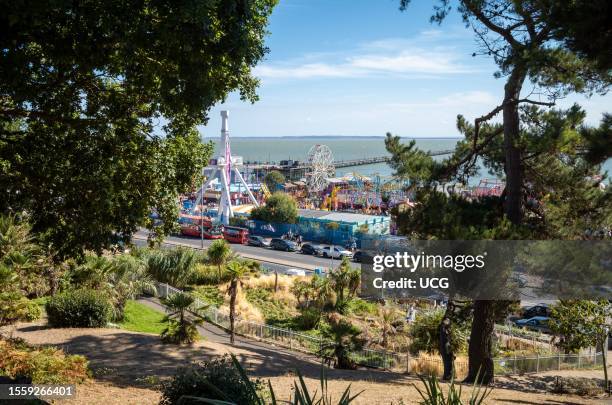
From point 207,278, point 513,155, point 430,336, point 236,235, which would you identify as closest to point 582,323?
point 430,336

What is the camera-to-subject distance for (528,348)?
19.3 meters

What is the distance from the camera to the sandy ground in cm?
883

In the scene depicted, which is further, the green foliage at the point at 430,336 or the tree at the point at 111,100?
the green foliage at the point at 430,336

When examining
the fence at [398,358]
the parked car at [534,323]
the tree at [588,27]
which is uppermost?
the tree at [588,27]

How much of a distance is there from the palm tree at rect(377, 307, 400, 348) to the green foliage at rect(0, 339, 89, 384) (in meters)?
11.9

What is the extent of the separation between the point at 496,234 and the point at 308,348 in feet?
25.9

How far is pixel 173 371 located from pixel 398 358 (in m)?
6.45

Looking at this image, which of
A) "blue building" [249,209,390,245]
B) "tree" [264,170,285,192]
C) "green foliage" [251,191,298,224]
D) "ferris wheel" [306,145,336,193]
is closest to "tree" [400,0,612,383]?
"blue building" [249,209,390,245]

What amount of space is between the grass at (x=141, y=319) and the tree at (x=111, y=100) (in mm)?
8026

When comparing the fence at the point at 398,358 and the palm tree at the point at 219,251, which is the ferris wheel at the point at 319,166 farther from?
the fence at the point at 398,358

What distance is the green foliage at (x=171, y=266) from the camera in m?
24.4

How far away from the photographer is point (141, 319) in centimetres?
1831

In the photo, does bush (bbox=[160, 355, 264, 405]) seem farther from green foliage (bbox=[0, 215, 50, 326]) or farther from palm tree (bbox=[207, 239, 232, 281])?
palm tree (bbox=[207, 239, 232, 281])

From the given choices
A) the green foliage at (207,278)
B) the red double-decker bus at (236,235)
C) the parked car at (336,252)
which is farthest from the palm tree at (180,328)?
the red double-decker bus at (236,235)
